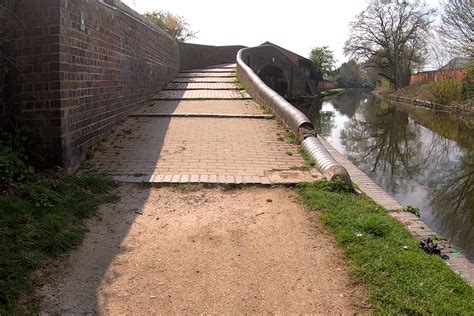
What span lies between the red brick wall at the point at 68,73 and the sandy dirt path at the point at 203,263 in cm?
127

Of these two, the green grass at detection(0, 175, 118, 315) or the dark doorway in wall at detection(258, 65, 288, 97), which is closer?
the green grass at detection(0, 175, 118, 315)

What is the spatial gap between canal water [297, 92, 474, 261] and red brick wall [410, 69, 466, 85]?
931cm

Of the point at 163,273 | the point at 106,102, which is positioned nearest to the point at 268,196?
the point at 163,273

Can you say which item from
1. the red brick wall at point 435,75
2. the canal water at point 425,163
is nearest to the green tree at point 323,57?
the red brick wall at point 435,75

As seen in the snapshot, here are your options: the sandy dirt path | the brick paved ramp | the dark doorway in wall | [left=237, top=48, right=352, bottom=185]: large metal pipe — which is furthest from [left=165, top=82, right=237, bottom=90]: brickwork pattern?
the dark doorway in wall

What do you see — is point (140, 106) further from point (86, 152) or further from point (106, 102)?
point (86, 152)

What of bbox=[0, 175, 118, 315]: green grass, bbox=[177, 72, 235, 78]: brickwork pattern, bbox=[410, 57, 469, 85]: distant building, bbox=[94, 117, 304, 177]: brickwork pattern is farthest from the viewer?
bbox=[410, 57, 469, 85]: distant building

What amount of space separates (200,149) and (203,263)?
3473 mm

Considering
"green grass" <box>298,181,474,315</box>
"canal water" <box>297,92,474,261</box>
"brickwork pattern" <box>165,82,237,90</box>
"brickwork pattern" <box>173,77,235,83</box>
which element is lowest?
"canal water" <box>297,92,474,261</box>

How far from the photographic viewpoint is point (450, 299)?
109 inches

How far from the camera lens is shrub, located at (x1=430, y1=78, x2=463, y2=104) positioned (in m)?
26.7

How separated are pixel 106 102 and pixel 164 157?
170cm

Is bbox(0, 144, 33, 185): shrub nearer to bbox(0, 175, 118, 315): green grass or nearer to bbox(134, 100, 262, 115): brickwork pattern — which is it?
bbox(0, 175, 118, 315): green grass

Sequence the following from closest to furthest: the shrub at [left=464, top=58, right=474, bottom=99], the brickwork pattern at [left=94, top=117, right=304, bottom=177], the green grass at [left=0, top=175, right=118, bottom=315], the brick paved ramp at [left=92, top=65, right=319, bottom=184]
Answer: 1. the green grass at [left=0, top=175, right=118, bottom=315]
2. the brick paved ramp at [left=92, top=65, right=319, bottom=184]
3. the brickwork pattern at [left=94, top=117, right=304, bottom=177]
4. the shrub at [left=464, top=58, right=474, bottom=99]
